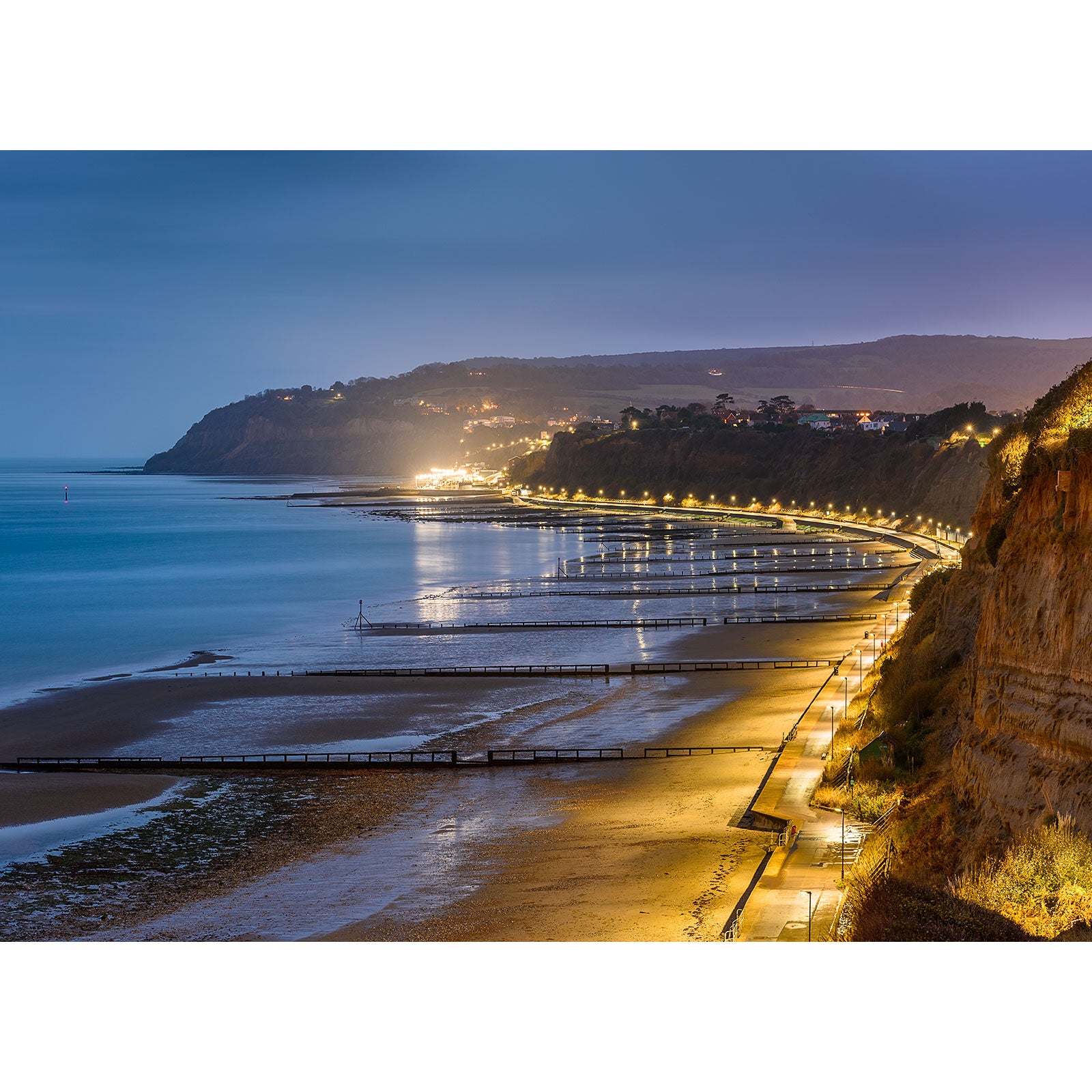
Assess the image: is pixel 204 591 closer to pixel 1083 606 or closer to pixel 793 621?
pixel 793 621

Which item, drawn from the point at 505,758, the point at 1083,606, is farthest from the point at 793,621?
the point at 1083,606

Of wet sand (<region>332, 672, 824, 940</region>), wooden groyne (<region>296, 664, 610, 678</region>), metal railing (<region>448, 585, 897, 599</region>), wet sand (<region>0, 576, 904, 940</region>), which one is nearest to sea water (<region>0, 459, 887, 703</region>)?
wooden groyne (<region>296, 664, 610, 678</region>)

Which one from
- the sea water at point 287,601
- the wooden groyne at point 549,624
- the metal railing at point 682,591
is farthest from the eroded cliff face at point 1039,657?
the metal railing at point 682,591

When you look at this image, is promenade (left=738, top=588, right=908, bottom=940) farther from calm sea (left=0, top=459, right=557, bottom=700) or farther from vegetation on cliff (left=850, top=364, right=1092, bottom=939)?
calm sea (left=0, top=459, right=557, bottom=700)

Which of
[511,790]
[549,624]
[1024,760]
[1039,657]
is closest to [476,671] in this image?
[549,624]

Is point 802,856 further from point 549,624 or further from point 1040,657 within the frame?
point 549,624

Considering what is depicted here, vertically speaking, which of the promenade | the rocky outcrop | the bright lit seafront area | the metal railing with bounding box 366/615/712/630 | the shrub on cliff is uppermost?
the rocky outcrop

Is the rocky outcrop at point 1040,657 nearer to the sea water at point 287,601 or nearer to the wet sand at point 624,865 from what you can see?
the wet sand at point 624,865
